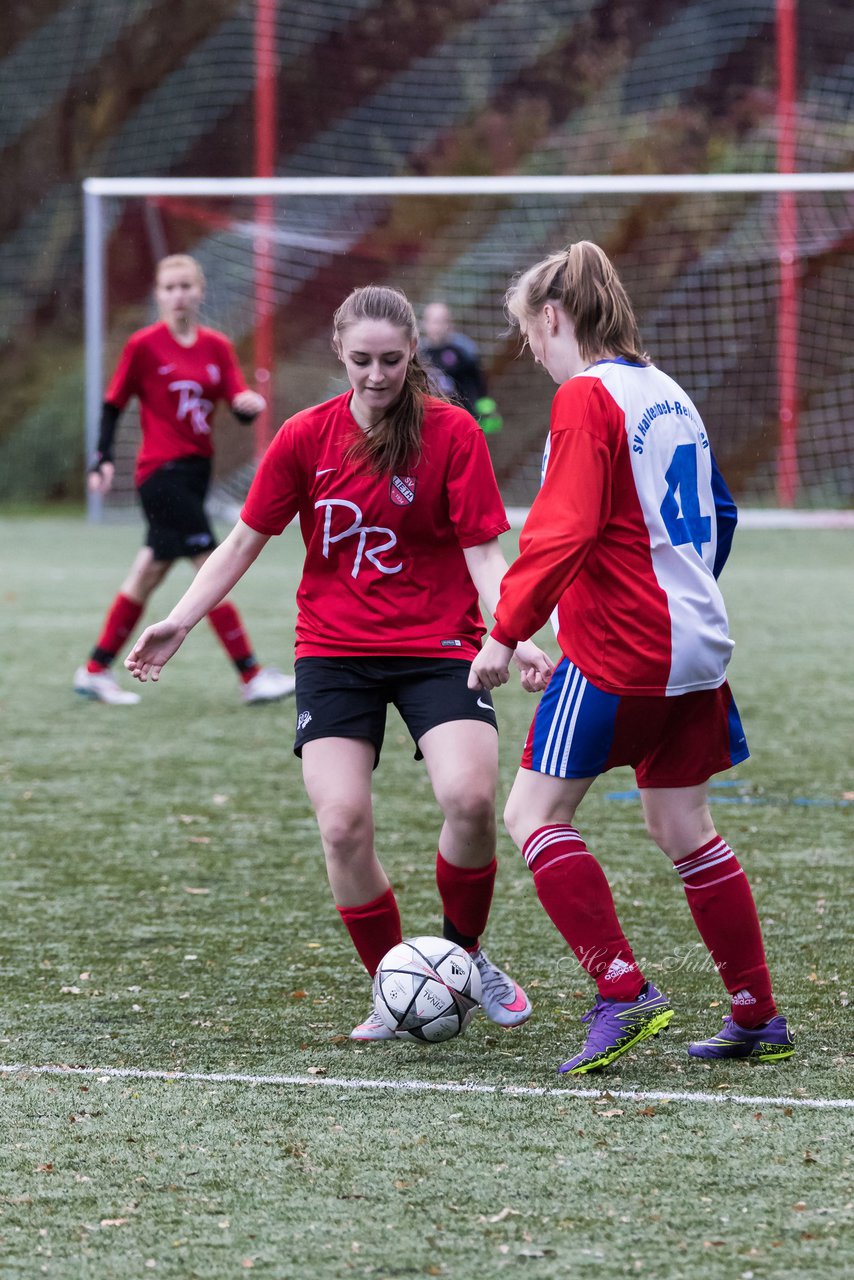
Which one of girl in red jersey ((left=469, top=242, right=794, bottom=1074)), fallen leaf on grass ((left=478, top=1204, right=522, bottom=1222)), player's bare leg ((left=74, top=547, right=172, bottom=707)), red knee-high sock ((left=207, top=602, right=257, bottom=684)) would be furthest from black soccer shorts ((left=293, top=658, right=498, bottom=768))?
player's bare leg ((left=74, top=547, right=172, bottom=707))

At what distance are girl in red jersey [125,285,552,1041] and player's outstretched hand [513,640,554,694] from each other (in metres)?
0.29

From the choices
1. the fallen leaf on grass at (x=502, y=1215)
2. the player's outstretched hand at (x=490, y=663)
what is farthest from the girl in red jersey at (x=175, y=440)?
the fallen leaf on grass at (x=502, y=1215)

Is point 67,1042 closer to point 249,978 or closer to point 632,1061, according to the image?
point 249,978

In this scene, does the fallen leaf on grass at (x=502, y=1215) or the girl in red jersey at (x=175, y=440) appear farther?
the girl in red jersey at (x=175, y=440)

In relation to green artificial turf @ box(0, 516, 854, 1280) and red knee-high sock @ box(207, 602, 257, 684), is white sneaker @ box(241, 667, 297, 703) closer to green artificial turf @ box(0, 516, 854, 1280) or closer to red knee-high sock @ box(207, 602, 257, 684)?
red knee-high sock @ box(207, 602, 257, 684)

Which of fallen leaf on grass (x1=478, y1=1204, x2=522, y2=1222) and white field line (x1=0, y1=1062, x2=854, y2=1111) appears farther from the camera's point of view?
white field line (x1=0, y1=1062, x2=854, y2=1111)

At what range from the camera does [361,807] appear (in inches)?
148

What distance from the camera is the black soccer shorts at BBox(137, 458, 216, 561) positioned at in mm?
8266

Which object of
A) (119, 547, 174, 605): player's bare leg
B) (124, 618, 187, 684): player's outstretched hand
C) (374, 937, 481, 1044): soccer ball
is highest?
(124, 618, 187, 684): player's outstretched hand

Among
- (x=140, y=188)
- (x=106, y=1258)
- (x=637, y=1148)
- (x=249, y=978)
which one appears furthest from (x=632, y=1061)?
(x=140, y=188)

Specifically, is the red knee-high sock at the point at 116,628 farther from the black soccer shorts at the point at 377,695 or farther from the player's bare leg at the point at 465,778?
the player's bare leg at the point at 465,778

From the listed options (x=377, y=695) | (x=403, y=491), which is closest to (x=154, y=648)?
(x=377, y=695)

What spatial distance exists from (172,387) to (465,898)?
16.2 ft

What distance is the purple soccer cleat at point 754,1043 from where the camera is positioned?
11.7 feet
